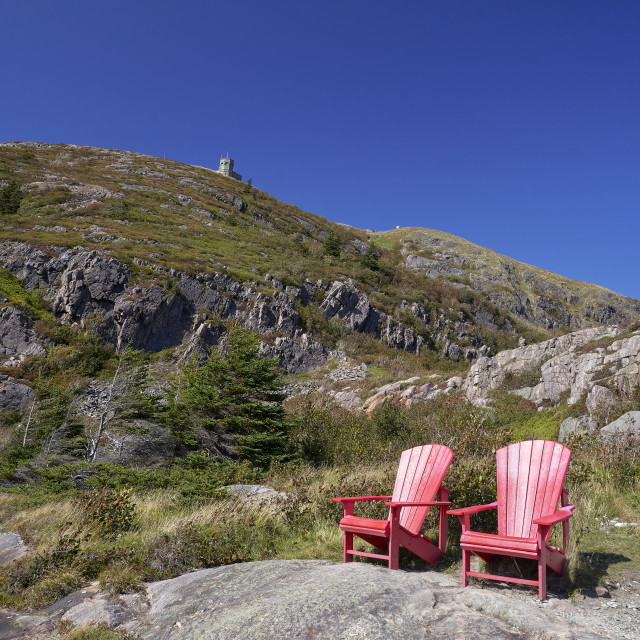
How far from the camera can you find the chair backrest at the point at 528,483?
3.96 meters

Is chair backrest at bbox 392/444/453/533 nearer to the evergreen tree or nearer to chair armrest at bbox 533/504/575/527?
chair armrest at bbox 533/504/575/527

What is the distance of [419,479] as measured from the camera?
15.1ft

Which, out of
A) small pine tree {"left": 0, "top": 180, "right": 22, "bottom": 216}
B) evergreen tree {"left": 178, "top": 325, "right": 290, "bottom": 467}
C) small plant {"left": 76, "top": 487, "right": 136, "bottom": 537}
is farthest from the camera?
small pine tree {"left": 0, "top": 180, "right": 22, "bottom": 216}

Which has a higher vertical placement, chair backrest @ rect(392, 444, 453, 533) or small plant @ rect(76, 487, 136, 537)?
chair backrest @ rect(392, 444, 453, 533)

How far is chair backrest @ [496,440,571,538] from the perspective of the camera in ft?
13.0

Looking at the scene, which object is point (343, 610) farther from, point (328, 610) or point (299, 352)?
point (299, 352)

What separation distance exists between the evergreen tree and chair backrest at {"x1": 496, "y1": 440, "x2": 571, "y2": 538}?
20.8 ft

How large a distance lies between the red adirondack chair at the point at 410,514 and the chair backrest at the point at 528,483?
0.53m

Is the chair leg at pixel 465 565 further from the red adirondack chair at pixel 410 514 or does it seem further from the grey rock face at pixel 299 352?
the grey rock face at pixel 299 352

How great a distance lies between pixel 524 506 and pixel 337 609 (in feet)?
6.95

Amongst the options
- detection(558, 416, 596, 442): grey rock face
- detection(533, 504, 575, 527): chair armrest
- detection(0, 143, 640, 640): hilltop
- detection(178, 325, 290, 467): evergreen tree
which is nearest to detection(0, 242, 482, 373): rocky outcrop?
detection(0, 143, 640, 640): hilltop

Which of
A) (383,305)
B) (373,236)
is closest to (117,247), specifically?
(383,305)

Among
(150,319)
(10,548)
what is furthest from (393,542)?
(150,319)

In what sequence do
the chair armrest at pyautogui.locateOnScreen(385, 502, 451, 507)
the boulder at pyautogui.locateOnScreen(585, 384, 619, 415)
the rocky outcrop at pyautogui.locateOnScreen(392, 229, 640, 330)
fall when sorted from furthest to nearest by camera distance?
1. the rocky outcrop at pyautogui.locateOnScreen(392, 229, 640, 330)
2. the boulder at pyautogui.locateOnScreen(585, 384, 619, 415)
3. the chair armrest at pyautogui.locateOnScreen(385, 502, 451, 507)
